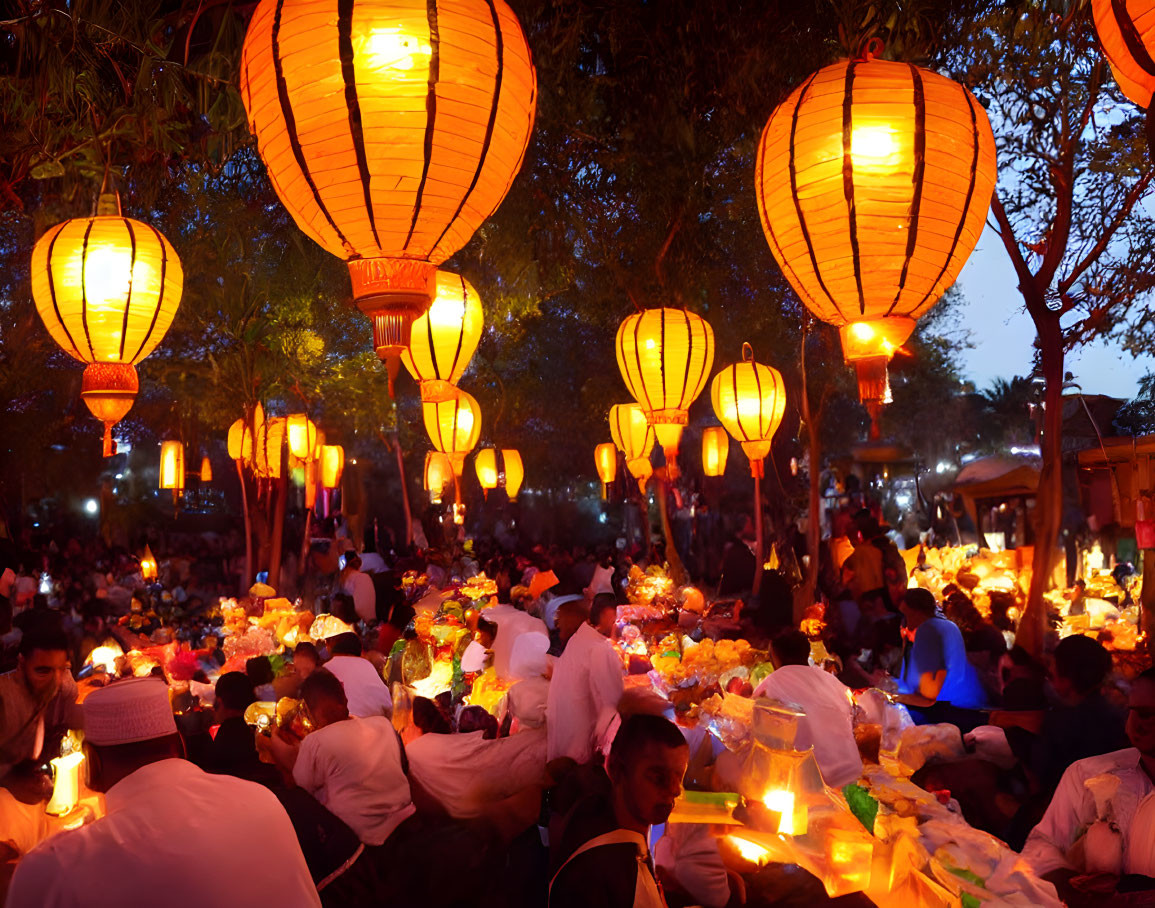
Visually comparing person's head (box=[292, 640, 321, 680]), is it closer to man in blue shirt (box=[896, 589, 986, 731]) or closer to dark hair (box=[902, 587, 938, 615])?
man in blue shirt (box=[896, 589, 986, 731])

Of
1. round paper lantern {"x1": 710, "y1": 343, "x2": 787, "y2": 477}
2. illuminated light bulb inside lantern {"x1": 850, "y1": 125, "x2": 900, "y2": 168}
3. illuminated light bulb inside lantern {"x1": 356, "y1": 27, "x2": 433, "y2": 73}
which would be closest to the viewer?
illuminated light bulb inside lantern {"x1": 356, "y1": 27, "x2": 433, "y2": 73}

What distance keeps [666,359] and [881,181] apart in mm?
3122

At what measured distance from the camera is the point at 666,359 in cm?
603

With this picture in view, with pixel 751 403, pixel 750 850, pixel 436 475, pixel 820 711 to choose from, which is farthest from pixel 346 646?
pixel 436 475

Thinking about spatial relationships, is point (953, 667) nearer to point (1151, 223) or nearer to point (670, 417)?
point (670, 417)

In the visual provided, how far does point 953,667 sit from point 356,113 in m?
5.78

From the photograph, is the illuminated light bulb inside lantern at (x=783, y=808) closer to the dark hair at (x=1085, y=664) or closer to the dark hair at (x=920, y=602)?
the dark hair at (x=1085, y=664)

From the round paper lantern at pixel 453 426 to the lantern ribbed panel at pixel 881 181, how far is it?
468 centimetres

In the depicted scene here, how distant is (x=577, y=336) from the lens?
21.0m

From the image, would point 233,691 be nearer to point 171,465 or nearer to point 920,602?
point 920,602

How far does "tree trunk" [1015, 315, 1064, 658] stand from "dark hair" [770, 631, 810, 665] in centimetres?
334

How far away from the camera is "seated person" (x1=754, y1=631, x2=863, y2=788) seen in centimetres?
442

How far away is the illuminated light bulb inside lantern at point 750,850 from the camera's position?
10.6 feet

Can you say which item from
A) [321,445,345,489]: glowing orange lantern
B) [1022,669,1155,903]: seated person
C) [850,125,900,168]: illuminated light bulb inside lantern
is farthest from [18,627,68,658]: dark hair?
[321,445,345,489]: glowing orange lantern
